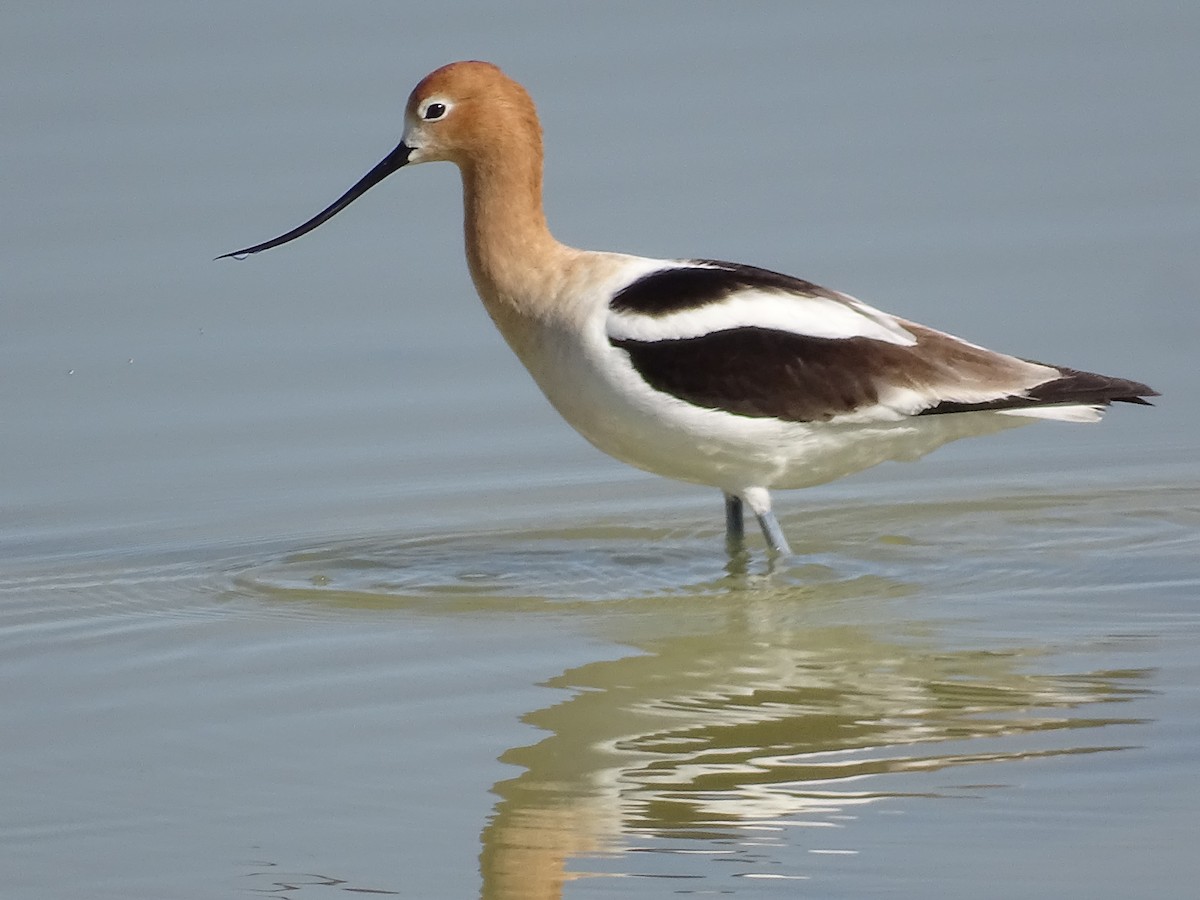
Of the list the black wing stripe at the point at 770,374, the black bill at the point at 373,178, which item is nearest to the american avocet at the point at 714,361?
the black wing stripe at the point at 770,374

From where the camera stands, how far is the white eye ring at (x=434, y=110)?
7793mm

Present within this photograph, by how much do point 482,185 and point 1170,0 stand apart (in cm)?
701

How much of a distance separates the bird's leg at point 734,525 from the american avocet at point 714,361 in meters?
0.02

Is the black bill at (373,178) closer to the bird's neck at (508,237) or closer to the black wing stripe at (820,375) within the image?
the bird's neck at (508,237)

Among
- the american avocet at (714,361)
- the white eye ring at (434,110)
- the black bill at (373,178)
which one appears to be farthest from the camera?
the black bill at (373,178)

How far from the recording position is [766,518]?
7496 millimetres

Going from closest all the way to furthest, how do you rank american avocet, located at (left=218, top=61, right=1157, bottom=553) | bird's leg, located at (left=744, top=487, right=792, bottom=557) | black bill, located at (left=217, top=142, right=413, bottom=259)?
1. american avocet, located at (left=218, top=61, right=1157, bottom=553)
2. bird's leg, located at (left=744, top=487, right=792, bottom=557)
3. black bill, located at (left=217, top=142, right=413, bottom=259)

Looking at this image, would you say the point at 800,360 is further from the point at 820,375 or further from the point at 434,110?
the point at 434,110

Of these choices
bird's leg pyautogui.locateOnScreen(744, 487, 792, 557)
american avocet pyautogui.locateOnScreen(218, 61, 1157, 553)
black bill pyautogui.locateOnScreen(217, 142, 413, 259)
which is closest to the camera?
american avocet pyautogui.locateOnScreen(218, 61, 1157, 553)

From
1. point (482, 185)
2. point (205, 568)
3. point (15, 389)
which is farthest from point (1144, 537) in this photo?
point (15, 389)

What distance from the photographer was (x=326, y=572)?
769 cm

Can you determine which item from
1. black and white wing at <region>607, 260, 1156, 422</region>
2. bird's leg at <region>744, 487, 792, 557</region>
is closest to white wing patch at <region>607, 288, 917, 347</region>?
black and white wing at <region>607, 260, 1156, 422</region>

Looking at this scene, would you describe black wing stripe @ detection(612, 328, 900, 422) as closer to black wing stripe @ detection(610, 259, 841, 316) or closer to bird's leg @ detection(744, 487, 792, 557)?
black wing stripe @ detection(610, 259, 841, 316)

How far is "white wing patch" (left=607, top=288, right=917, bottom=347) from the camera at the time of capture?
7.27 m
